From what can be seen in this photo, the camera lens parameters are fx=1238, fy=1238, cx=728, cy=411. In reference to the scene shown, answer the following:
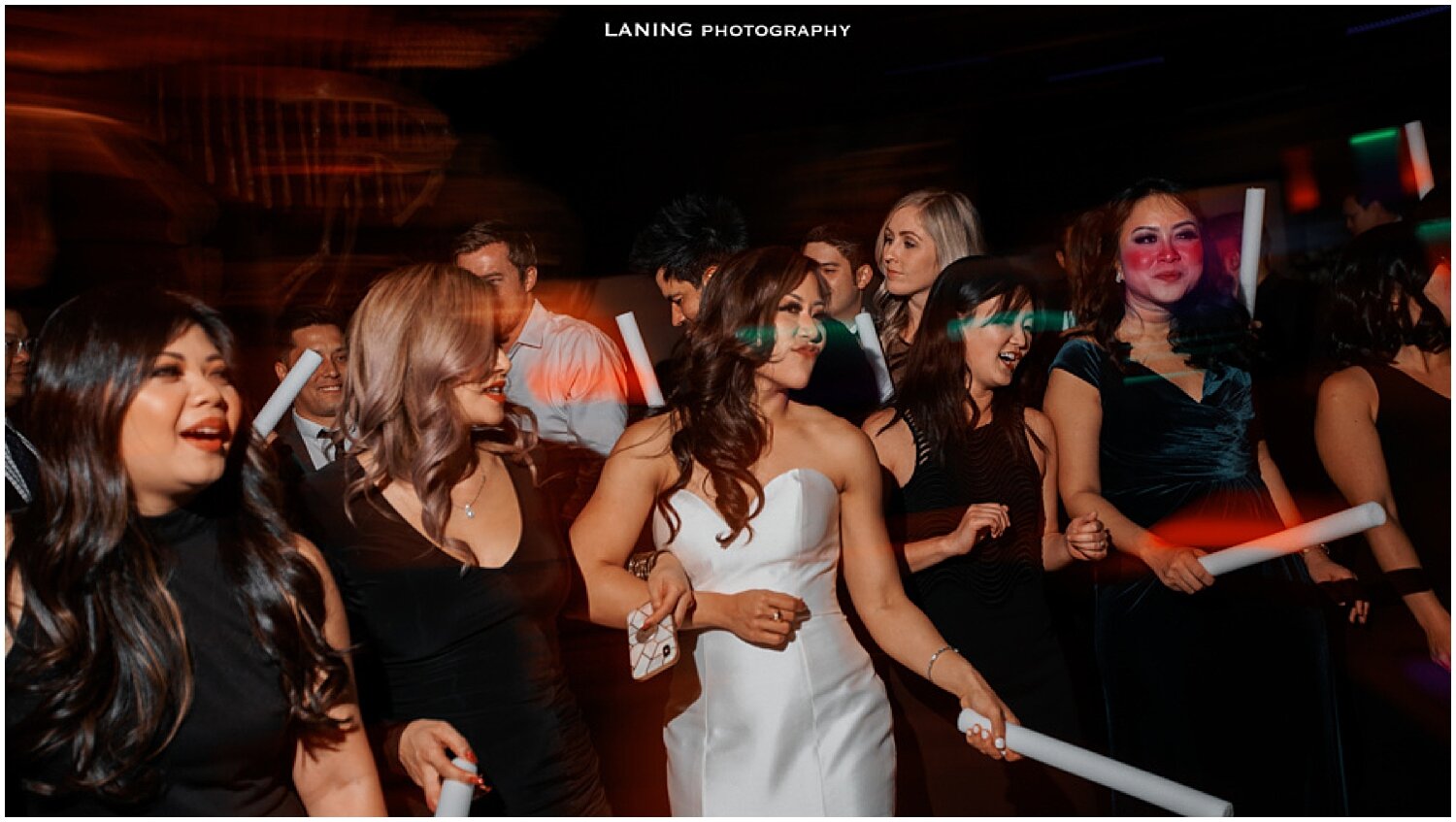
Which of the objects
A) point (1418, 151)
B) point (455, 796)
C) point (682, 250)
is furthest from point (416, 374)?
point (1418, 151)

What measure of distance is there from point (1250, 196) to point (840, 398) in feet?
3.00

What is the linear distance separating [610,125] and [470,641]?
2.98ft

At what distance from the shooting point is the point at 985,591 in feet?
6.40

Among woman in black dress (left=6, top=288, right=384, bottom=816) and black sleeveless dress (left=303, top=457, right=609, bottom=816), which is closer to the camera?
woman in black dress (left=6, top=288, right=384, bottom=816)

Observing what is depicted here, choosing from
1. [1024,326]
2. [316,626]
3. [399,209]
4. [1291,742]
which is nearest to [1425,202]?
[1024,326]

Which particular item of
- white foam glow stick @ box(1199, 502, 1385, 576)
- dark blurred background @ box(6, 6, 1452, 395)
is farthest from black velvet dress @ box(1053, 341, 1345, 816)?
dark blurred background @ box(6, 6, 1452, 395)

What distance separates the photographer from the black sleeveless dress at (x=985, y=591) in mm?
1942

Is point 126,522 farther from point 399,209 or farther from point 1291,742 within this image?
point 1291,742

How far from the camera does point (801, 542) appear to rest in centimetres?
174

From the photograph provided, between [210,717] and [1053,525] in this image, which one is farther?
[1053,525]

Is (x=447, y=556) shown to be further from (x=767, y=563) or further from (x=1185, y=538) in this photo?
(x=1185, y=538)

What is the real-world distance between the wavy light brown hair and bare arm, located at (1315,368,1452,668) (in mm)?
651

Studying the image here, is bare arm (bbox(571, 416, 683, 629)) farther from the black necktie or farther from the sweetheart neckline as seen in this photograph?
the black necktie

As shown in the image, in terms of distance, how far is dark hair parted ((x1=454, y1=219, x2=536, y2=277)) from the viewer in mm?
1930
